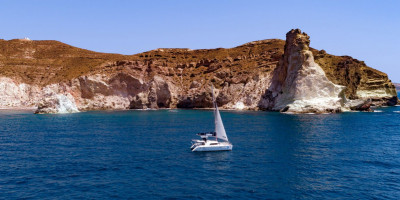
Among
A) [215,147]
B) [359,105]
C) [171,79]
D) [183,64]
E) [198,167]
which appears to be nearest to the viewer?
[198,167]

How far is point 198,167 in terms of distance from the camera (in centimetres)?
3356

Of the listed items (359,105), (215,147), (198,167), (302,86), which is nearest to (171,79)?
(302,86)

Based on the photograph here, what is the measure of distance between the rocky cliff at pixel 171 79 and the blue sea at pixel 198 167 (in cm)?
6084

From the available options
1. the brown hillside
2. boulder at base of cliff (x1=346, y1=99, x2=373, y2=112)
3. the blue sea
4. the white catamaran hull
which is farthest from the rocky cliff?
the white catamaran hull

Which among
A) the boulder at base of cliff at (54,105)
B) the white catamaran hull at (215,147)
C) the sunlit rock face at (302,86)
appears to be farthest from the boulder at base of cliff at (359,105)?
the boulder at base of cliff at (54,105)

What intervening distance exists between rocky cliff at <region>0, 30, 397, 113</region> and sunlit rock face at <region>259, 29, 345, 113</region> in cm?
95

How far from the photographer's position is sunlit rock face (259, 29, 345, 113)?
94.9 metres

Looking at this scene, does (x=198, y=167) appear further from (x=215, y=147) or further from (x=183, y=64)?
(x=183, y=64)

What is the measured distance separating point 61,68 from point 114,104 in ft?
113

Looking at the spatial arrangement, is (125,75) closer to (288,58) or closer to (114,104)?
(114,104)

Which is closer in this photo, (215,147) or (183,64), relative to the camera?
(215,147)

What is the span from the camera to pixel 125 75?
130m

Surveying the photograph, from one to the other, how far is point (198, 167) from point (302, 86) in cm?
7166

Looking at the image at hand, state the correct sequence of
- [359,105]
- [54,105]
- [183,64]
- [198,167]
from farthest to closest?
1. [183,64]
2. [54,105]
3. [359,105]
4. [198,167]
